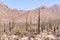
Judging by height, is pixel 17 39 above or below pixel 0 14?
below

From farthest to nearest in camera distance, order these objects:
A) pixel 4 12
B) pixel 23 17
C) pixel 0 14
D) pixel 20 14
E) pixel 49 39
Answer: pixel 20 14, pixel 23 17, pixel 4 12, pixel 0 14, pixel 49 39

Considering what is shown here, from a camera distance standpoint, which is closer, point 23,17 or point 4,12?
point 4,12

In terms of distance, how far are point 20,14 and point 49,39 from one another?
77.2m

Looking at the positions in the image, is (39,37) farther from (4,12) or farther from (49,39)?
(4,12)

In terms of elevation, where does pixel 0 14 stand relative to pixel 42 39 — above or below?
above

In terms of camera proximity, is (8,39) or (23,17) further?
(23,17)

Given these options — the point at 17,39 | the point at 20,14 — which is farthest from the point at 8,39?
the point at 20,14

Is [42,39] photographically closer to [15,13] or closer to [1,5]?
[1,5]

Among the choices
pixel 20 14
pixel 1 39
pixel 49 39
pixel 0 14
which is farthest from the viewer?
pixel 20 14

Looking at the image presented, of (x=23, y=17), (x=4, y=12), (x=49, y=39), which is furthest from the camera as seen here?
(x=23, y=17)

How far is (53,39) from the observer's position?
32.6 m

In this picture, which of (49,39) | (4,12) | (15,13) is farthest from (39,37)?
(15,13)

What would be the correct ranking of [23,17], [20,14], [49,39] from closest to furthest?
[49,39]
[23,17]
[20,14]

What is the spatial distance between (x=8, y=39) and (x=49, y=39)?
7.58 meters
